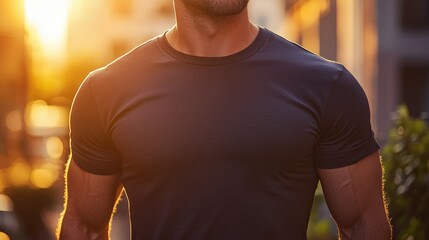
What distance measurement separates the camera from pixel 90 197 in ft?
13.2

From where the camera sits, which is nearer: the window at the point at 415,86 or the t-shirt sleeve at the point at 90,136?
the t-shirt sleeve at the point at 90,136

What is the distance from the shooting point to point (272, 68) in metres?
3.76

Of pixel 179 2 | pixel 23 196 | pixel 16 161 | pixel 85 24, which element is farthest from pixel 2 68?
pixel 85 24

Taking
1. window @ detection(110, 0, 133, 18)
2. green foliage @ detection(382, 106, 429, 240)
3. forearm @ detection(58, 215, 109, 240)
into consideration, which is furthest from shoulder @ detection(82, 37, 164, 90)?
window @ detection(110, 0, 133, 18)

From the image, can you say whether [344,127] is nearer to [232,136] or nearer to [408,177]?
[232,136]

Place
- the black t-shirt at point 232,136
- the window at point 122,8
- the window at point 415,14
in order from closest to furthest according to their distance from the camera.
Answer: the black t-shirt at point 232,136, the window at point 415,14, the window at point 122,8

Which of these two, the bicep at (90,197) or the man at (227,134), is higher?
the man at (227,134)

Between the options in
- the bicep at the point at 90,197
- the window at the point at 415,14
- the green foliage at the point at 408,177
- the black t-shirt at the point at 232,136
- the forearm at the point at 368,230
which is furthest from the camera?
the window at the point at 415,14

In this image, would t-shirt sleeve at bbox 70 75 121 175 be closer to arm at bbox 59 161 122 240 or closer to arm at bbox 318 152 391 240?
arm at bbox 59 161 122 240

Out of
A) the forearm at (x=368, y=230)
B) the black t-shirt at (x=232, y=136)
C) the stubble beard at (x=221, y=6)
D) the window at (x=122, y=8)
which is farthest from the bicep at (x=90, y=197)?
the window at (x=122, y=8)

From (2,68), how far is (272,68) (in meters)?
23.0

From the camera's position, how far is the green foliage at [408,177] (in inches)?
206

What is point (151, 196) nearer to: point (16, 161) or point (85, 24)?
point (16, 161)

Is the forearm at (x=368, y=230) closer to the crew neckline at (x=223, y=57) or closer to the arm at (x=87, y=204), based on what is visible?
the crew neckline at (x=223, y=57)
